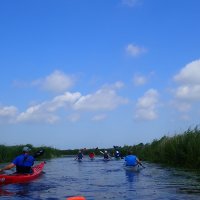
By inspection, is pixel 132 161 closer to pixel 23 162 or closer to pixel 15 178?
pixel 23 162

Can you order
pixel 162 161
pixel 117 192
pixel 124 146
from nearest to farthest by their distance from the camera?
pixel 117 192 < pixel 162 161 < pixel 124 146

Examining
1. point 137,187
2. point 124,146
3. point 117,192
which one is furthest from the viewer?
point 124,146

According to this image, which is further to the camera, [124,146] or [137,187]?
[124,146]

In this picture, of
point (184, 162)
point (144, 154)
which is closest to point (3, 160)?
point (144, 154)

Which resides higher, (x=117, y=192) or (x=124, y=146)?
(x=124, y=146)

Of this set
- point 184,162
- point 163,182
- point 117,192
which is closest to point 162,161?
point 184,162

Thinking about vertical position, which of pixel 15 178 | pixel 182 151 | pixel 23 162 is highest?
pixel 182 151

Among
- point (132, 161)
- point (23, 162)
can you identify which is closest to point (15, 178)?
point (23, 162)

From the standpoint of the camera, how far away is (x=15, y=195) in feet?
49.8

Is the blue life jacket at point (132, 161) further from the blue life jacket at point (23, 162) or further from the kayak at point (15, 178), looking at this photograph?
the blue life jacket at point (23, 162)

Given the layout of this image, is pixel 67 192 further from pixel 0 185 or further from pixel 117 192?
pixel 0 185

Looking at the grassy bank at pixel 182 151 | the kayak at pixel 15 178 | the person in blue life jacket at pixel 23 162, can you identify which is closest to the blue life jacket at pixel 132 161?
the grassy bank at pixel 182 151

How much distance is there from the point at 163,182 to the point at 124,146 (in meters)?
43.6

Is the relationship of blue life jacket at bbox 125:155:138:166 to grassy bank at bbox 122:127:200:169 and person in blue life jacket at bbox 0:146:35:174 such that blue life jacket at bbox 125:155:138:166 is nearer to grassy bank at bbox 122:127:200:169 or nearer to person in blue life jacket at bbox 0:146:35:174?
grassy bank at bbox 122:127:200:169
